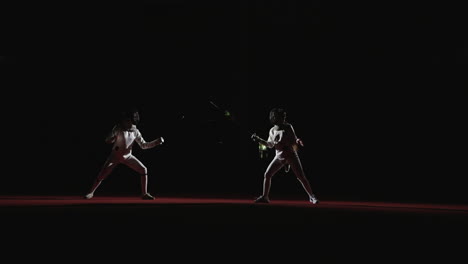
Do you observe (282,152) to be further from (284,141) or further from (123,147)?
(123,147)

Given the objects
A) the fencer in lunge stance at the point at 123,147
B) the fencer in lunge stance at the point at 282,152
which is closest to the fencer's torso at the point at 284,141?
the fencer in lunge stance at the point at 282,152

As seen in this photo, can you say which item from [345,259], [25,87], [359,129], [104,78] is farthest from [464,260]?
[25,87]

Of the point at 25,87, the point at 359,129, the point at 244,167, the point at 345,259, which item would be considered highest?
the point at 25,87

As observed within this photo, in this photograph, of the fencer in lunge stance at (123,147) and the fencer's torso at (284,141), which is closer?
the fencer's torso at (284,141)

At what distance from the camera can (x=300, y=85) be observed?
15953mm

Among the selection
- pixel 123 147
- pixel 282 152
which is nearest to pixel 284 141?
pixel 282 152

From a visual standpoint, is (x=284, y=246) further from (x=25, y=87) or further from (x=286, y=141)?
(x=25, y=87)

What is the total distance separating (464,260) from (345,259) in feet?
3.66

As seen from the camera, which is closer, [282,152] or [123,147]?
[282,152]

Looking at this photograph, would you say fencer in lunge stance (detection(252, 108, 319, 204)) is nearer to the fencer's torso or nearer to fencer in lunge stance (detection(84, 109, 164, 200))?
the fencer's torso

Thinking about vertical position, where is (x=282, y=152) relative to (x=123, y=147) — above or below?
below

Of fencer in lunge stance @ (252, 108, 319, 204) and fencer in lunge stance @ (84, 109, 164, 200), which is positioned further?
fencer in lunge stance @ (84, 109, 164, 200)

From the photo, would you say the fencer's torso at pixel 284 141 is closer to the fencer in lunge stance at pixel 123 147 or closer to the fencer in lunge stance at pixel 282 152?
the fencer in lunge stance at pixel 282 152

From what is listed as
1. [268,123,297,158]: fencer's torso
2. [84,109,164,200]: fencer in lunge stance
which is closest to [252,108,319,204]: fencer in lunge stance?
[268,123,297,158]: fencer's torso
